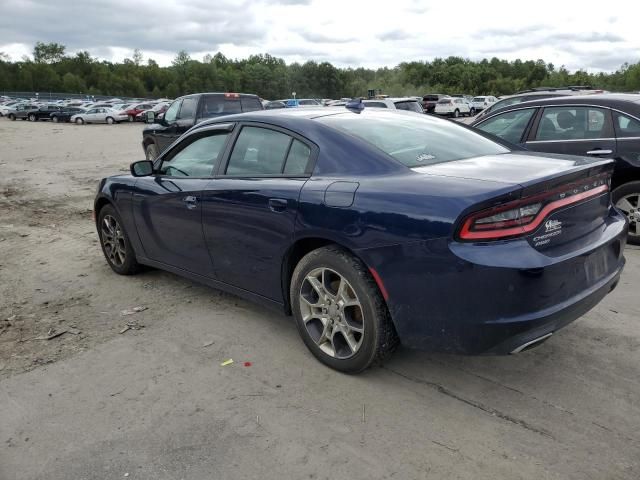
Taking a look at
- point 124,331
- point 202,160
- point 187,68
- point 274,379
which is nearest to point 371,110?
point 202,160

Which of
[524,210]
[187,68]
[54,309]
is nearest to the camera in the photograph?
[524,210]

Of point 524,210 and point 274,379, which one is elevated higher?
point 524,210

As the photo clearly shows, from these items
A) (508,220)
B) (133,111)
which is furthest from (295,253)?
(133,111)

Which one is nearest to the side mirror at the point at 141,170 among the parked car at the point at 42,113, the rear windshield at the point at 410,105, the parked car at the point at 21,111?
the rear windshield at the point at 410,105

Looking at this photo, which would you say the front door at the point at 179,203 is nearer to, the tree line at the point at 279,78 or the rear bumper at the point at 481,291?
the rear bumper at the point at 481,291

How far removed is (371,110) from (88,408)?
285cm

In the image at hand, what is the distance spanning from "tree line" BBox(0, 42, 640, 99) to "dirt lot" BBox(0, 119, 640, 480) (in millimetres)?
93936

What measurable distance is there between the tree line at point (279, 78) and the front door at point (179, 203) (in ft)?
306

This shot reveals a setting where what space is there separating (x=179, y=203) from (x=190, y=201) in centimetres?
16

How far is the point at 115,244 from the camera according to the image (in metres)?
5.44

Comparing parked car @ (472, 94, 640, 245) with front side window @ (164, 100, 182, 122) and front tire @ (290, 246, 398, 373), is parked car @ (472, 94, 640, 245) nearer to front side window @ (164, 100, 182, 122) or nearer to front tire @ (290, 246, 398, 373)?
front tire @ (290, 246, 398, 373)

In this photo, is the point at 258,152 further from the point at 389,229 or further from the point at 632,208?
the point at 632,208

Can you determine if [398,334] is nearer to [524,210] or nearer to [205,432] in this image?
[524,210]

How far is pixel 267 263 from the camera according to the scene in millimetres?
3709
